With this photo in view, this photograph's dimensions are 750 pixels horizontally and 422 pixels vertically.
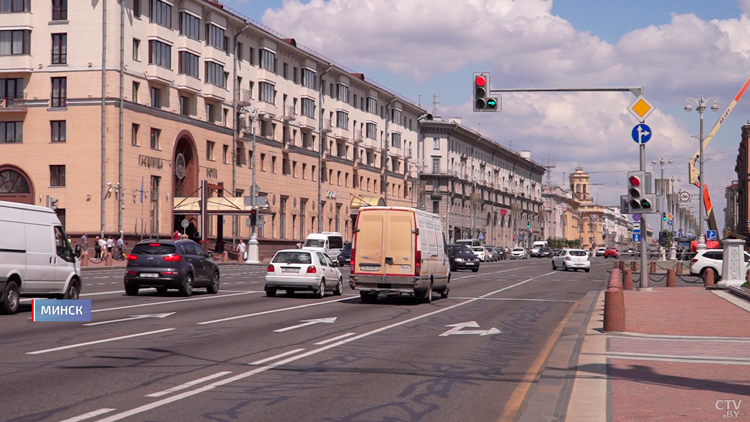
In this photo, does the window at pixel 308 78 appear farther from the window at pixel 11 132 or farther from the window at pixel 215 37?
the window at pixel 11 132

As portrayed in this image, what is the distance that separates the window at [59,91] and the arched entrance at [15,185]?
5019mm

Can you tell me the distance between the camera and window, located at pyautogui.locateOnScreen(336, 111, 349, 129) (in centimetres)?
9338

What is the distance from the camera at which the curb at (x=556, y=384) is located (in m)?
8.74

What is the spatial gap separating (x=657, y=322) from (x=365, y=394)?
33.2 feet

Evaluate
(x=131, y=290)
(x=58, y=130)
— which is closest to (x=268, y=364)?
(x=131, y=290)

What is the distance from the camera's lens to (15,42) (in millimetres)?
60219

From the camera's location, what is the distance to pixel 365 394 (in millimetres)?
10047

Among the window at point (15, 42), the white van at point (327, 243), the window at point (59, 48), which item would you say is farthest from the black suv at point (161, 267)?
the window at point (15, 42)

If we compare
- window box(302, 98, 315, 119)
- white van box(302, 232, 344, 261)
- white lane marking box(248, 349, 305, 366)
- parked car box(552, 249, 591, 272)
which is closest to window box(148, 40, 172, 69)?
white van box(302, 232, 344, 261)

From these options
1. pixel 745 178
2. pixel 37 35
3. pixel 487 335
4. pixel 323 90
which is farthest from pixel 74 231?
pixel 745 178

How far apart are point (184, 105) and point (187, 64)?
292 cm

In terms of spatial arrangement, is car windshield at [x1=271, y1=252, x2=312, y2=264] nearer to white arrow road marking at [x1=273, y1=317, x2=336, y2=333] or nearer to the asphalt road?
the asphalt road

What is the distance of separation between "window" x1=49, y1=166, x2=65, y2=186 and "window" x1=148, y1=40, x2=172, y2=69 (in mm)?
9156

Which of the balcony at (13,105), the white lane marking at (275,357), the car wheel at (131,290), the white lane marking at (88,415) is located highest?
the balcony at (13,105)
